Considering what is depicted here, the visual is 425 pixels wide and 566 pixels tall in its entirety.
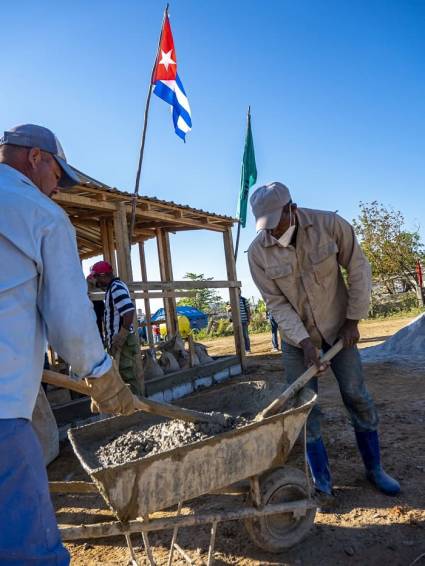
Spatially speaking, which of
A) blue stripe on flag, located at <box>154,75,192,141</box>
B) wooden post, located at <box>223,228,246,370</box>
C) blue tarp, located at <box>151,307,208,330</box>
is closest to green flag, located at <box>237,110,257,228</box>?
wooden post, located at <box>223,228,246,370</box>

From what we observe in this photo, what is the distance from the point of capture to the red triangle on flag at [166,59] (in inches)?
283

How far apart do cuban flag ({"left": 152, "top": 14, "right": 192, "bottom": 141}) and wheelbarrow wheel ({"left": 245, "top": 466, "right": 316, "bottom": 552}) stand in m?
6.27

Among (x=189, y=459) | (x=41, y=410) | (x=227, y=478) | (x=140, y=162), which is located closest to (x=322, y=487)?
(x=227, y=478)

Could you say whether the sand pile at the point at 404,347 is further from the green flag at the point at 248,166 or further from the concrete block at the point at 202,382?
the green flag at the point at 248,166

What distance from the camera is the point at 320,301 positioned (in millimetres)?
3088

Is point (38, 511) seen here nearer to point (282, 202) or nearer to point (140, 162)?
point (282, 202)

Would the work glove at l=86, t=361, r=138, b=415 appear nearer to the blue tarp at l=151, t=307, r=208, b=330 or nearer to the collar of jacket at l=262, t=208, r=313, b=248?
the collar of jacket at l=262, t=208, r=313, b=248

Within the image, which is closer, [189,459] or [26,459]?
[26,459]

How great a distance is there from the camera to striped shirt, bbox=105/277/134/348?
4977 millimetres

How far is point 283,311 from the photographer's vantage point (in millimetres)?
3137

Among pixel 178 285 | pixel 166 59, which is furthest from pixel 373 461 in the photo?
pixel 166 59

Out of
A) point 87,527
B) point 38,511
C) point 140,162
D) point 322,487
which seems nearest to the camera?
point 38,511

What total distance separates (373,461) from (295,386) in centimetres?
90

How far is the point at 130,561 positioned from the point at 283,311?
5.79ft
